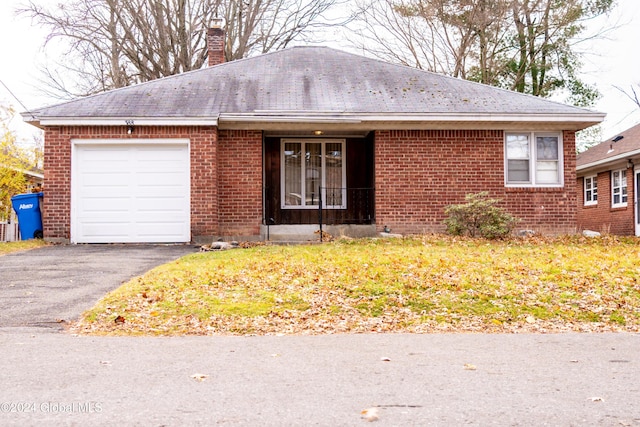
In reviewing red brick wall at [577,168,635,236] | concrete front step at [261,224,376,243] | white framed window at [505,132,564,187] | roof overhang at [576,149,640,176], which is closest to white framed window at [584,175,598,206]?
red brick wall at [577,168,635,236]

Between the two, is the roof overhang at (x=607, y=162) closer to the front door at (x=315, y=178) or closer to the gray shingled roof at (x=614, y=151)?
the gray shingled roof at (x=614, y=151)

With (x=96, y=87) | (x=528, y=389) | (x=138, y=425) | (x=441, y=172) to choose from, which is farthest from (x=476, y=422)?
(x=96, y=87)

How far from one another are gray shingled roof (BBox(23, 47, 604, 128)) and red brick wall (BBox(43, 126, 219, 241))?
1.34 feet

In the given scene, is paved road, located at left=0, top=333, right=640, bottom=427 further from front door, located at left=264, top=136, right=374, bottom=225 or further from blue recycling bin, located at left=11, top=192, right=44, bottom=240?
front door, located at left=264, top=136, right=374, bottom=225

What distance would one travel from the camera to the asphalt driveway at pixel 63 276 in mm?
6867

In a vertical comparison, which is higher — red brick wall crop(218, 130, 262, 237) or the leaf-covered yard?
red brick wall crop(218, 130, 262, 237)

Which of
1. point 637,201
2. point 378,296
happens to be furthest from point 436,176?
point 637,201

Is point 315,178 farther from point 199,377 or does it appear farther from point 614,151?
point 199,377

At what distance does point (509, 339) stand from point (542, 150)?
1144cm

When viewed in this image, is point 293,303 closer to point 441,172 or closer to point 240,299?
point 240,299

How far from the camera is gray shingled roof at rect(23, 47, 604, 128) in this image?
1513 cm

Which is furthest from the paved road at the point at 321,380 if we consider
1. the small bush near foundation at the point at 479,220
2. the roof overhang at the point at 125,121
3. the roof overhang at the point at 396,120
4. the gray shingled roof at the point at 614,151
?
the gray shingled roof at the point at 614,151

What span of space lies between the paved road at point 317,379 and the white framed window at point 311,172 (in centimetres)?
1108

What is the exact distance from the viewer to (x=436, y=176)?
15.8 m
